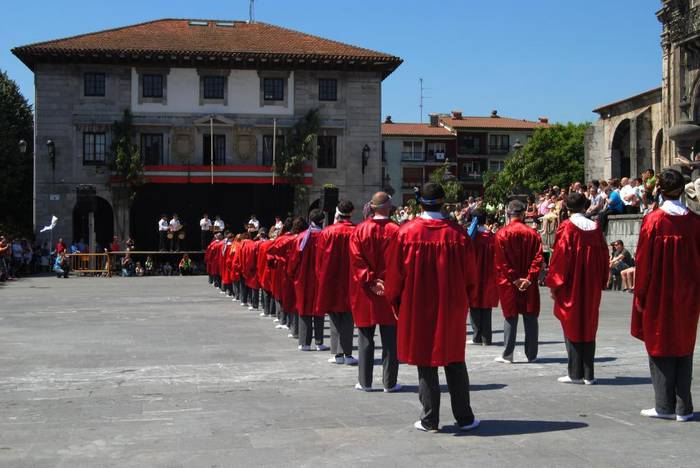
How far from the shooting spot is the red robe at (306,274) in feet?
44.4

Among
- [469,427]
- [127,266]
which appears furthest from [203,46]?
[469,427]

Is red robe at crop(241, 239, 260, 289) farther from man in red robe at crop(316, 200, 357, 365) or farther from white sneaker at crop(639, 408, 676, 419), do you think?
white sneaker at crop(639, 408, 676, 419)

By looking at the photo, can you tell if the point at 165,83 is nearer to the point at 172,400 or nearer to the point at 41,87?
the point at 41,87

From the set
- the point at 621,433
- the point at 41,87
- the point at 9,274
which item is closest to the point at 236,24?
the point at 41,87

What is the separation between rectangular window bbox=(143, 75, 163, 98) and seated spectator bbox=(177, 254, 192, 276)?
9686mm

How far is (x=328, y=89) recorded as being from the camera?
164 feet

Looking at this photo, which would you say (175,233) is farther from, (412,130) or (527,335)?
(412,130)

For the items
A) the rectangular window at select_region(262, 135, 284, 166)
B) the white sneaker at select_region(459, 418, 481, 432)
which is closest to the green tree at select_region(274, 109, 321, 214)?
the rectangular window at select_region(262, 135, 284, 166)

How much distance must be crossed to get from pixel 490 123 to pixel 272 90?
58535mm

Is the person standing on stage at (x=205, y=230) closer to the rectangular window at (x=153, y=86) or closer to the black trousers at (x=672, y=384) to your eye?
the rectangular window at (x=153, y=86)

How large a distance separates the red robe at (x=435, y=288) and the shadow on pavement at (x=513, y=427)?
0.58 metres

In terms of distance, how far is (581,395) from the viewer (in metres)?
9.38

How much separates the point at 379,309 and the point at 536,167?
8093cm

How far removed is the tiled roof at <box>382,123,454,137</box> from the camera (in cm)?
10181
